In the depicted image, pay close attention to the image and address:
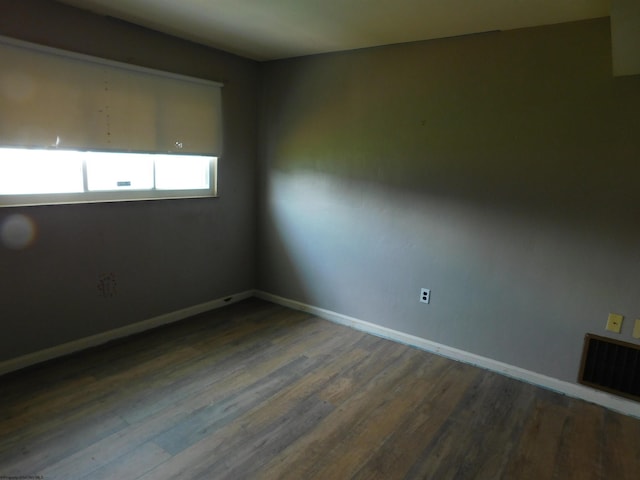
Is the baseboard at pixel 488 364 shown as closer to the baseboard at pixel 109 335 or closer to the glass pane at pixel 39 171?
the baseboard at pixel 109 335

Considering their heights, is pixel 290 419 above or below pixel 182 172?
below

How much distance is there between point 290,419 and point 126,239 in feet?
6.05

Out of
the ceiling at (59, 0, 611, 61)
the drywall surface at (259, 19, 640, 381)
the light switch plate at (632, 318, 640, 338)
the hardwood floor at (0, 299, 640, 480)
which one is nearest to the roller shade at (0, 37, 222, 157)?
the ceiling at (59, 0, 611, 61)

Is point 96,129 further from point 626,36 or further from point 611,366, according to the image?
point 611,366

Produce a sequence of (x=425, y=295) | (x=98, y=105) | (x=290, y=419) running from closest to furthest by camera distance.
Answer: (x=290, y=419) < (x=98, y=105) < (x=425, y=295)

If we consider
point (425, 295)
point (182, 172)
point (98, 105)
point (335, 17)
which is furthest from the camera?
point (182, 172)

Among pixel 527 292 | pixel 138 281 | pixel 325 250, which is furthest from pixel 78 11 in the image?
pixel 527 292

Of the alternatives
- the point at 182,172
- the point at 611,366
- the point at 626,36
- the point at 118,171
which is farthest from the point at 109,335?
the point at 626,36

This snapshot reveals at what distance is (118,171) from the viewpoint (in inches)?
116

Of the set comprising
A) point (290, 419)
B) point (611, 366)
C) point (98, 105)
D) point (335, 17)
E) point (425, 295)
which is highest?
point (335, 17)

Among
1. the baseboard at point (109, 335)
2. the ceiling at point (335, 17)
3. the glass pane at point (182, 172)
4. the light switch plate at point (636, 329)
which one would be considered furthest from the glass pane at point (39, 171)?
the light switch plate at point (636, 329)

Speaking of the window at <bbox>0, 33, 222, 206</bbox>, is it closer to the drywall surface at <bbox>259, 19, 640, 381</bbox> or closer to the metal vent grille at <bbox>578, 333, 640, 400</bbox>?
the drywall surface at <bbox>259, 19, 640, 381</bbox>

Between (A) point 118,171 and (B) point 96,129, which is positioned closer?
(B) point 96,129

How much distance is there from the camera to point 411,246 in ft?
10.2
